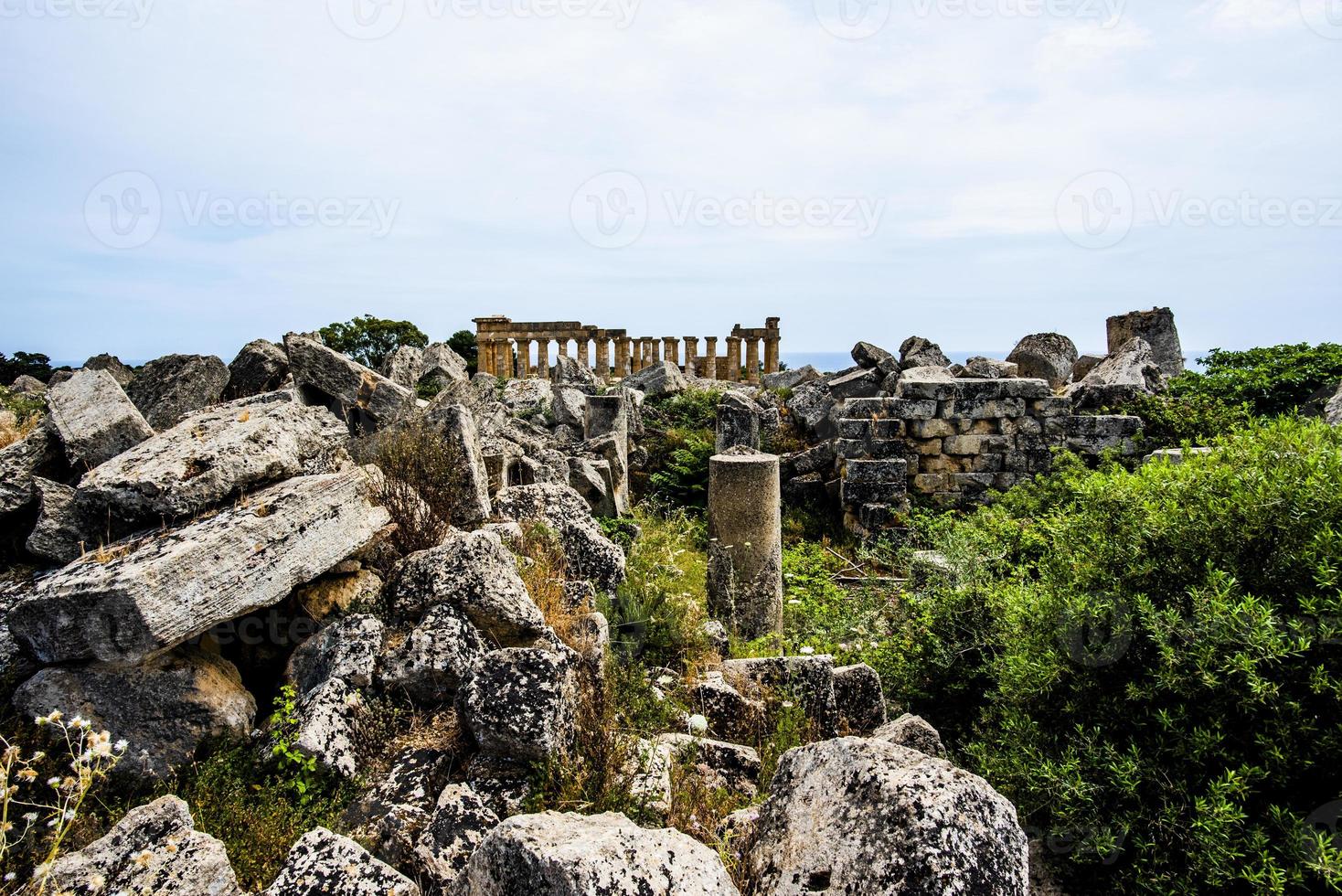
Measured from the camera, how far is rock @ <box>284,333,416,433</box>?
Answer: 8.51 meters

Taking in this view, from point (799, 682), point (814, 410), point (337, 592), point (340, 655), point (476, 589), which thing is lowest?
point (799, 682)

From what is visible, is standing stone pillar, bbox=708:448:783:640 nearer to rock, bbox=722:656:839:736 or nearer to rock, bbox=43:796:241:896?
rock, bbox=722:656:839:736

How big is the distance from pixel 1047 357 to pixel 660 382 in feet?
25.7

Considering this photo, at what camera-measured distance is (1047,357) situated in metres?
15.3

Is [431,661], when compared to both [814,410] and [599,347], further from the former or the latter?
[599,347]

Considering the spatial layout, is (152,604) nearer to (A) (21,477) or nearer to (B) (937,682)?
(A) (21,477)

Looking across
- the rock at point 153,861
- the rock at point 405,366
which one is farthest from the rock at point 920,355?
the rock at point 153,861

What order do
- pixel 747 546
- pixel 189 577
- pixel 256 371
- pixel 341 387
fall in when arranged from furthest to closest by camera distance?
pixel 256 371 < pixel 341 387 < pixel 747 546 < pixel 189 577

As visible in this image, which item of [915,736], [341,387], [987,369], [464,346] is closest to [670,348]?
[464,346]

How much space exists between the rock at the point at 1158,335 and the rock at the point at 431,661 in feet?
46.5

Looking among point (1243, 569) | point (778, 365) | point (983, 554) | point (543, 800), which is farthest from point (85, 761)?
point (778, 365)

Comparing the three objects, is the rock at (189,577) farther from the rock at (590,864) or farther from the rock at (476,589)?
the rock at (590,864)

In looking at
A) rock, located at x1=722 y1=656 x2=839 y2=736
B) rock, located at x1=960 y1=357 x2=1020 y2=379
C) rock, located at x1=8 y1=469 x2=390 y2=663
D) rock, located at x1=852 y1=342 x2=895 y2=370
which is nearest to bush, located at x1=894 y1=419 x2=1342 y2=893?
rock, located at x1=722 y1=656 x2=839 y2=736

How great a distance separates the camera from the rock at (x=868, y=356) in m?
15.1
